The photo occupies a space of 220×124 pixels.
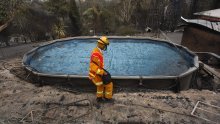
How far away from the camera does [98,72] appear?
5.97 meters

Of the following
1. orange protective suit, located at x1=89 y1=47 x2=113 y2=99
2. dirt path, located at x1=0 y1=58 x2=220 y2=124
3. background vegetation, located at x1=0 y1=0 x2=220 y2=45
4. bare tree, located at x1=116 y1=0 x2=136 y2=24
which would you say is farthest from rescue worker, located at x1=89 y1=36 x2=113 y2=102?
bare tree, located at x1=116 y1=0 x2=136 y2=24

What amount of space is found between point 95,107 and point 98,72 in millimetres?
1102

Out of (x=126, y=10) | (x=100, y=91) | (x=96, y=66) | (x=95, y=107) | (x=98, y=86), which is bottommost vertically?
(x=95, y=107)

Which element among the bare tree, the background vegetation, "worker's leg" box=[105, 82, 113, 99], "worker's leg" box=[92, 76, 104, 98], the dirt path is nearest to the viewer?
the dirt path

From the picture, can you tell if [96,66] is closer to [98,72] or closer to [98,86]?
[98,72]

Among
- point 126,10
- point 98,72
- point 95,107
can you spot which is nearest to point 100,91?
point 95,107

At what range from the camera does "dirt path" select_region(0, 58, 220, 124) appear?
5.79 meters

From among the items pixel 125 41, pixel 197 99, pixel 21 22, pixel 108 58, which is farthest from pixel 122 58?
pixel 21 22

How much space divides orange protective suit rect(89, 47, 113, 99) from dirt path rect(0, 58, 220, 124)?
1.30 feet

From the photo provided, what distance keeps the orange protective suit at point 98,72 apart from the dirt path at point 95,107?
15.6 inches

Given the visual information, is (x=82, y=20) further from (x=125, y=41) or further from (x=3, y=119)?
(x=3, y=119)

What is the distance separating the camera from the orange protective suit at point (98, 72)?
597 centimetres

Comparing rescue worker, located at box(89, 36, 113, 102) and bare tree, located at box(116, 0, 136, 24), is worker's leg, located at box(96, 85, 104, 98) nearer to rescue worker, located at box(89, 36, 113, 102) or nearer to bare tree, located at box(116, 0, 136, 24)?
rescue worker, located at box(89, 36, 113, 102)

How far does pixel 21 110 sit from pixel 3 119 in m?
0.53
